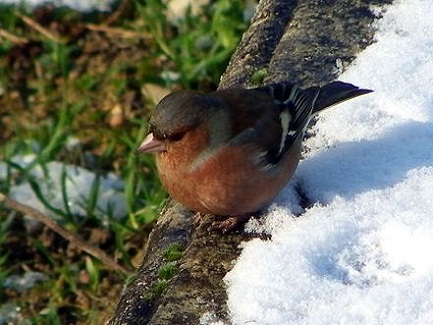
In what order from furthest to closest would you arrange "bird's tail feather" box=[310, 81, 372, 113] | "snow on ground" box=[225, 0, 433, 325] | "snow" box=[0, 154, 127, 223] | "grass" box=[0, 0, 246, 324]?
"snow" box=[0, 154, 127, 223] < "grass" box=[0, 0, 246, 324] < "bird's tail feather" box=[310, 81, 372, 113] < "snow on ground" box=[225, 0, 433, 325]

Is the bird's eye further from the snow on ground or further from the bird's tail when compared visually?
the bird's tail

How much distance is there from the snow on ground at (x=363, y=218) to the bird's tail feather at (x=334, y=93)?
15cm

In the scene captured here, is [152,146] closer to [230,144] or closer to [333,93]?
[230,144]

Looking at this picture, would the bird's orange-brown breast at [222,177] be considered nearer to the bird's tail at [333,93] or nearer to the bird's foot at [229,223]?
the bird's foot at [229,223]

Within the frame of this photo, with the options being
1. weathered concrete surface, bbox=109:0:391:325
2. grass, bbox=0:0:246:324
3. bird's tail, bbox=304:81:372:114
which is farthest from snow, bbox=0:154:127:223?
bird's tail, bbox=304:81:372:114

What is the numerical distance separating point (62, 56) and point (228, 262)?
3129 mm

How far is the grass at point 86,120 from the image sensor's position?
15.9ft

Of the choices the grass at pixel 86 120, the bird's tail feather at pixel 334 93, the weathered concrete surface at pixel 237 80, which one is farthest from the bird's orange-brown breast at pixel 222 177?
the grass at pixel 86 120

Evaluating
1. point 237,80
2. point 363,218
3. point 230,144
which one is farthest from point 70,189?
point 363,218

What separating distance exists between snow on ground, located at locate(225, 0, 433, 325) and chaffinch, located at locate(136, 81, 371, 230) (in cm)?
12

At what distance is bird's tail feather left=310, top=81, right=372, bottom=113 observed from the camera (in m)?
3.79

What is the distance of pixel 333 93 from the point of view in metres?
3.83

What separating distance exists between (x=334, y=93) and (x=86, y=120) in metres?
2.37

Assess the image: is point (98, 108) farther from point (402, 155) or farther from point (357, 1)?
point (402, 155)
